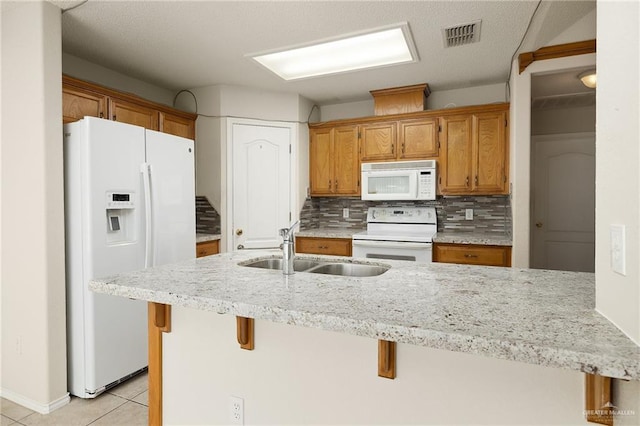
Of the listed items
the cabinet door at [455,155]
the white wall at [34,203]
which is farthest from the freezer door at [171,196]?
the cabinet door at [455,155]

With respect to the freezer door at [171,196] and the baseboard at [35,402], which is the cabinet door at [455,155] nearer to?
the freezer door at [171,196]

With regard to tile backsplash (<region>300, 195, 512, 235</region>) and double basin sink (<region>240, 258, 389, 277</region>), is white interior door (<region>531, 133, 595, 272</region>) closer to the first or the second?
tile backsplash (<region>300, 195, 512, 235</region>)

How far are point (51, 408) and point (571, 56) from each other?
14.1ft

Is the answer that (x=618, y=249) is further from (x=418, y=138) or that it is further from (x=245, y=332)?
(x=418, y=138)

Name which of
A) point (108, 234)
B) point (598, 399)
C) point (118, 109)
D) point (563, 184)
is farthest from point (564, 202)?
point (118, 109)

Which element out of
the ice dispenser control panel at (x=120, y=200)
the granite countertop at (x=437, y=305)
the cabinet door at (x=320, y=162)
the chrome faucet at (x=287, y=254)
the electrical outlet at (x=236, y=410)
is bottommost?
the electrical outlet at (x=236, y=410)

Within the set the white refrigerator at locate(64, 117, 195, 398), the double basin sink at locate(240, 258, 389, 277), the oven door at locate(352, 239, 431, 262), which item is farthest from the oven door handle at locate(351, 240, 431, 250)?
the white refrigerator at locate(64, 117, 195, 398)

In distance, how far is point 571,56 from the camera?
2.79 m

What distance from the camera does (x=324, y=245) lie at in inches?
157

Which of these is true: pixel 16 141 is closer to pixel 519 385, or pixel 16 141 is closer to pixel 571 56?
pixel 519 385

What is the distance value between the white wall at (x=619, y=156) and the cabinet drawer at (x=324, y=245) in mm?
2930

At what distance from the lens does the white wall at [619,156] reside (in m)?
0.78

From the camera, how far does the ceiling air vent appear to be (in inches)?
101

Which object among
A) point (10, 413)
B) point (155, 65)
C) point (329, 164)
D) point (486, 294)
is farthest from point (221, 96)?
point (486, 294)
